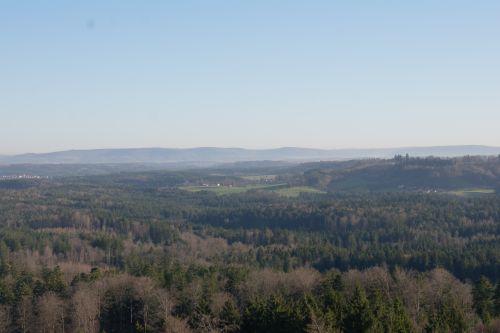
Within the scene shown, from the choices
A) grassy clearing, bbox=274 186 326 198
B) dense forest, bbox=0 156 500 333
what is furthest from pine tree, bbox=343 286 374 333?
grassy clearing, bbox=274 186 326 198

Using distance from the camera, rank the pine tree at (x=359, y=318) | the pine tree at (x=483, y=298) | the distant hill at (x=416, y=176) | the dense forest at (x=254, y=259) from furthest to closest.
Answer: the distant hill at (x=416, y=176)
the pine tree at (x=483, y=298)
the dense forest at (x=254, y=259)
the pine tree at (x=359, y=318)

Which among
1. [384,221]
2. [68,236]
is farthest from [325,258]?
[68,236]

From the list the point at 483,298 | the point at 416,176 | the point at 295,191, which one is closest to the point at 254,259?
the point at 483,298

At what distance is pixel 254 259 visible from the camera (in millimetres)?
65625

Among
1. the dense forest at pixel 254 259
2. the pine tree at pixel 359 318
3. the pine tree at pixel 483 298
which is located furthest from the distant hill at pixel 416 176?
the pine tree at pixel 359 318

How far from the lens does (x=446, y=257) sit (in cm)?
5766

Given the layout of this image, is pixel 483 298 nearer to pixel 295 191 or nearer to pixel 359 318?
pixel 359 318

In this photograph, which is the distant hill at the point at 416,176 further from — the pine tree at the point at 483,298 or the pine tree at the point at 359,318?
the pine tree at the point at 359,318

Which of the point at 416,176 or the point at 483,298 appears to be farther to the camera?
the point at 416,176

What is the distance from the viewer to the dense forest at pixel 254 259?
3450 cm

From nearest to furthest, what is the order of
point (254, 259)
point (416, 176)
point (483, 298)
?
point (483, 298) < point (254, 259) < point (416, 176)

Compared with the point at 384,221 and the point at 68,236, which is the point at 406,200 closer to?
the point at 384,221

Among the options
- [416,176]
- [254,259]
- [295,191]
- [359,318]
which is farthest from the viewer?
[416,176]

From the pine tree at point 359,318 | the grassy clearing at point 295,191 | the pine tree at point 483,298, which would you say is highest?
the pine tree at point 359,318
